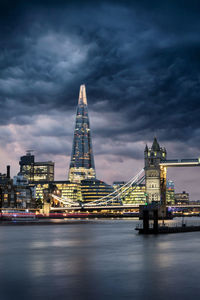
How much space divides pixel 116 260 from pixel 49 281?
→ 10055 millimetres

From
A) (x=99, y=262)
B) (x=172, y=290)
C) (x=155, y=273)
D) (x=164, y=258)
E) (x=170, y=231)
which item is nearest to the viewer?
(x=172, y=290)

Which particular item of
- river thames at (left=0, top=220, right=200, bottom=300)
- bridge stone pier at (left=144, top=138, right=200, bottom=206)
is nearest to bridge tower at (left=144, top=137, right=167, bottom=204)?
bridge stone pier at (left=144, top=138, right=200, bottom=206)

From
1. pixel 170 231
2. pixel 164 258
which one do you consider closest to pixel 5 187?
pixel 170 231

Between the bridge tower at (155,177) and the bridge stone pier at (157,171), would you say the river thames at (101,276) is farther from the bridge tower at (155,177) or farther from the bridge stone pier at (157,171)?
the bridge tower at (155,177)

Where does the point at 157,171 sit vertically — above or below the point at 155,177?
above

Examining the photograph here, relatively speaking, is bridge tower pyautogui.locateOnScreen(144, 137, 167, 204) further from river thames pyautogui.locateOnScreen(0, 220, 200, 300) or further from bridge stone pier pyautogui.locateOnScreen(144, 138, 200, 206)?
river thames pyautogui.locateOnScreen(0, 220, 200, 300)

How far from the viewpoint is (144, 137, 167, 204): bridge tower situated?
573 ft

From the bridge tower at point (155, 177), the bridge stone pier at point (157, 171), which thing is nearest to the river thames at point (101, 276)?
the bridge stone pier at point (157, 171)

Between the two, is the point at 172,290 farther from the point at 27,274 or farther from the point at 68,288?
the point at 27,274

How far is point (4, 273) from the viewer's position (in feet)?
80.7

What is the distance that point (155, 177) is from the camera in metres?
178

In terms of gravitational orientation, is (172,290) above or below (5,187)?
below

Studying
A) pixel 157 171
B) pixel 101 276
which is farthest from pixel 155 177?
pixel 101 276

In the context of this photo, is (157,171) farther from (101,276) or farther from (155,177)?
(101,276)
